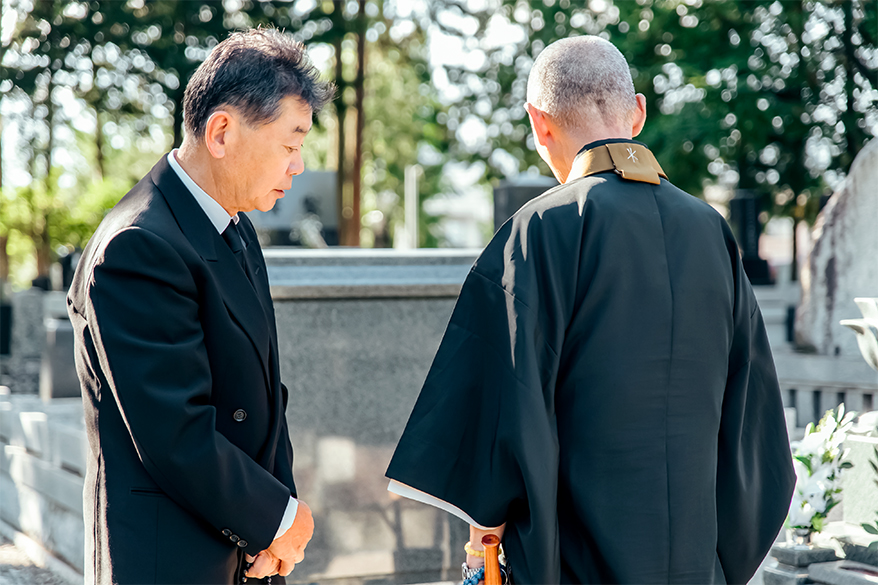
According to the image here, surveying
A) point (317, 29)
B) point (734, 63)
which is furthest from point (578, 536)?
point (317, 29)

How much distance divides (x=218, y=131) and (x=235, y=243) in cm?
28

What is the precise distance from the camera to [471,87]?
77.2ft

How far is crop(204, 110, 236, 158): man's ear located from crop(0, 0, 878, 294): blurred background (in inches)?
457

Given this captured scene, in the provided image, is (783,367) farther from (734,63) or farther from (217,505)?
(734,63)

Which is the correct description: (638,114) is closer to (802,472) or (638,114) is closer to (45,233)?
(802,472)

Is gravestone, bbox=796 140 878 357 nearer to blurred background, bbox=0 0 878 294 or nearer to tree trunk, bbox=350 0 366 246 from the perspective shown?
blurred background, bbox=0 0 878 294

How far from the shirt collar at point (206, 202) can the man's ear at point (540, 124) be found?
763 mm

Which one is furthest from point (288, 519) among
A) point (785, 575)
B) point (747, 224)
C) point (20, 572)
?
point (747, 224)

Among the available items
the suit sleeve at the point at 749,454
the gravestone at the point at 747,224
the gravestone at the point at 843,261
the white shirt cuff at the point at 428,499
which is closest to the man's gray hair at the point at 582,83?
the suit sleeve at the point at 749,454

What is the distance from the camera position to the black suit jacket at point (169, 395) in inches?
69.1

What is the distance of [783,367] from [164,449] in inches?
272

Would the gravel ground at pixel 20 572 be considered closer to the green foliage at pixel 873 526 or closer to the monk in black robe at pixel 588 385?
the monk in black robe at pixel 588 385

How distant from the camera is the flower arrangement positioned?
Answer: 10.8 feet

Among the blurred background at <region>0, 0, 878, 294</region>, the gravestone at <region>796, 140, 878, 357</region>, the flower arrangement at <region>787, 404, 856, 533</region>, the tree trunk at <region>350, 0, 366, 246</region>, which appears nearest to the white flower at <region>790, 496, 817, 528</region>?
the flower arrangement at <region>787, 404, 856, 533</region>
